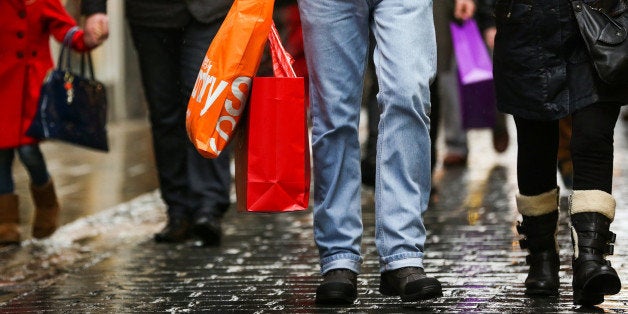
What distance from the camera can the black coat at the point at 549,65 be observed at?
15.3 feet

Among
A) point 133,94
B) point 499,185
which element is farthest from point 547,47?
point 133,94

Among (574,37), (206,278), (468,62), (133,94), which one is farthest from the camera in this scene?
(133,94)

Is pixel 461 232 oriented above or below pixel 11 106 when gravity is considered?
below

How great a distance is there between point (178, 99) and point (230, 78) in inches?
95.8

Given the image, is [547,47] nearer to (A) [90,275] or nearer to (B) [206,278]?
(B) [206,278]

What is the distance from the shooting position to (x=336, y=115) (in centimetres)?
482

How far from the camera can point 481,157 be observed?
38.4 feet

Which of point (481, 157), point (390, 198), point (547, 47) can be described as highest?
point (547, 47)

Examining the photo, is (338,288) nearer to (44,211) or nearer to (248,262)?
(248,262)

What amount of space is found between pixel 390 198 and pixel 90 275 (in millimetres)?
1732

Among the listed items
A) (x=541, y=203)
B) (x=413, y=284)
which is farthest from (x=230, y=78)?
(x=541, y=203)

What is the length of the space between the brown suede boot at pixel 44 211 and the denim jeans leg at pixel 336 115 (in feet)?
8.57

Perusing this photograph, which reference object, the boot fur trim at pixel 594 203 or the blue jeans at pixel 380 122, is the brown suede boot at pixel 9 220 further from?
the boot fur trim at pixel 594 203

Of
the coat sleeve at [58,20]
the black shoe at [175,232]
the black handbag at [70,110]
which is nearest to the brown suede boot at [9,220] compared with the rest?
the black handbag at [70,110]
